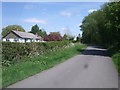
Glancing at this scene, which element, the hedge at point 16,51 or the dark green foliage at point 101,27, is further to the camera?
the dark green foliage at point 101,27

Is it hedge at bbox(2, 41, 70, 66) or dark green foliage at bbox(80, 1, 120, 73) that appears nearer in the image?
hedge at bbox(2, 41, 70, 66)

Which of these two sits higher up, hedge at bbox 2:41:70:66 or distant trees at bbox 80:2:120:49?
distant trees at bbox 80:2:120:49

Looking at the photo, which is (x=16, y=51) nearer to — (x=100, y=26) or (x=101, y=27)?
(x=101, y=27)

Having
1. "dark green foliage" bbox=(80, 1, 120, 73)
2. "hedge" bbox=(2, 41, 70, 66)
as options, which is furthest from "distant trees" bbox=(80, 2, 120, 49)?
"hedge" bbox=(2, 41, 70, 66)

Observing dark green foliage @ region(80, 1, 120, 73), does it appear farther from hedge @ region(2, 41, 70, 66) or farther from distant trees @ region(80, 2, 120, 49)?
hedge @ region(2, 41, 70, 66)

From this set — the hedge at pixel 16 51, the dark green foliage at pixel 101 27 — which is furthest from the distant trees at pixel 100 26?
the hedge at pixel 16 51

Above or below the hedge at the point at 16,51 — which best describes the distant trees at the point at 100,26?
above

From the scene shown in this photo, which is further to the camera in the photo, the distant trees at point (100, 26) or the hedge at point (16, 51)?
the distant trees at point (100, 26)

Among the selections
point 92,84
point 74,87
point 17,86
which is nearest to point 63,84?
point 74,87

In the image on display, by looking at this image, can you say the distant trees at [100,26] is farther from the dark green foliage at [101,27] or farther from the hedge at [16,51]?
the hedge at [16,51]

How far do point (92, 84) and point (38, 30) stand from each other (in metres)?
125

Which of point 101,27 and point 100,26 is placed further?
point 100,26

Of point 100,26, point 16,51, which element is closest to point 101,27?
point 100,26

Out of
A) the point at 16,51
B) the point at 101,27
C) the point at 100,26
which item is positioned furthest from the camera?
the point at 100,26
